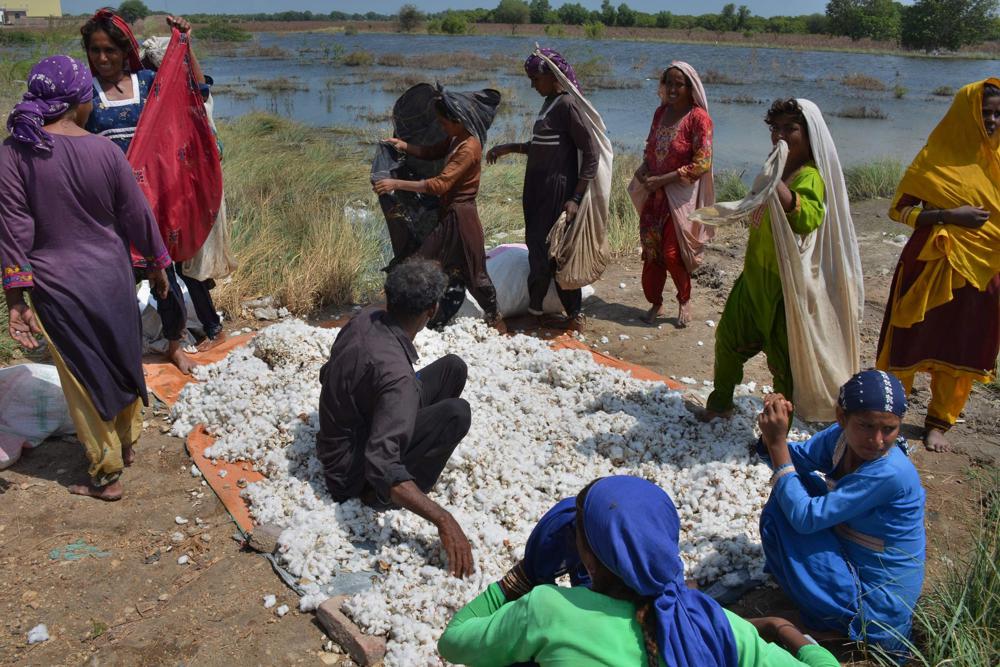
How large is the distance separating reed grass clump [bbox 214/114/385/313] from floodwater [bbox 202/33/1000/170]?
4.90 metres

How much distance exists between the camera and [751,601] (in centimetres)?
273

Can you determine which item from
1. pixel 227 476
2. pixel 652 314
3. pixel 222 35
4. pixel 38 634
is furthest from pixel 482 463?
pixel 222 35

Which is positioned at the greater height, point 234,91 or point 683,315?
point 234,91

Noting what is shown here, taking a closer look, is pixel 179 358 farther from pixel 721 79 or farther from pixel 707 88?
pixel 721 79

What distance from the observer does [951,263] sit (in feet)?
11.8

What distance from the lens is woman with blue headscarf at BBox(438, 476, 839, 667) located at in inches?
59.7

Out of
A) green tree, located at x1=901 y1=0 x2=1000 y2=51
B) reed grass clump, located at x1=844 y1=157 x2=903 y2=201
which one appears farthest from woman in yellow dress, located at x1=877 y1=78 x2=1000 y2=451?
green tree, located at x1=901 y1=0 x2=1000 y2=51

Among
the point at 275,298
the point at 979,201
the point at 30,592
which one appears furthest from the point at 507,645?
the point at 275,298

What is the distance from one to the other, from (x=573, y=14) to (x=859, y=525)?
62.7 m

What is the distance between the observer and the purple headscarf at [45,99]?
277cm

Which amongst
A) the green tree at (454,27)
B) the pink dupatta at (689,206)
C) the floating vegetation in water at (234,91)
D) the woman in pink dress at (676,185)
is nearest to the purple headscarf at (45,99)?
the woman in pink dress at (676,185)

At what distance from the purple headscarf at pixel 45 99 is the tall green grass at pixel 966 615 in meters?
3.34

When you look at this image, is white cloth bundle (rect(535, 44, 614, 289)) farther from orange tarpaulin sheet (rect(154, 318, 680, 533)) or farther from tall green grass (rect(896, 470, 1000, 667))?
tall green grass (rect(896, 470, 1000, 667))

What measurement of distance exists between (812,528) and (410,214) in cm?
316
